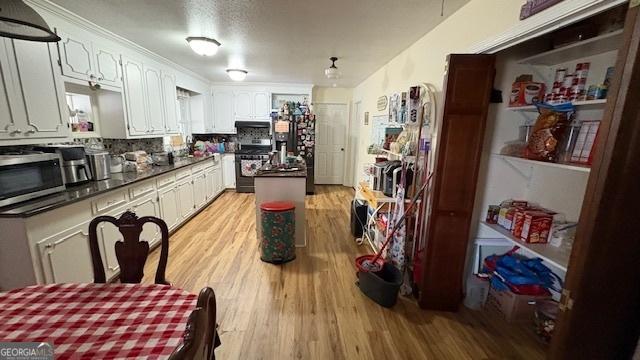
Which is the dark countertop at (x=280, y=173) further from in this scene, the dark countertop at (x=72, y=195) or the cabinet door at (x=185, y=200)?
the cabinet door at (x=185, y=200)

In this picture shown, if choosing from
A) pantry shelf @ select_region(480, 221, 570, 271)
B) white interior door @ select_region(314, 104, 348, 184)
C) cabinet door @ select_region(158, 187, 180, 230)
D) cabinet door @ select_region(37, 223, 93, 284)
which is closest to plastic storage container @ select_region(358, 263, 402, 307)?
pantry shelf @ select_region(480, 221, 570, 271)

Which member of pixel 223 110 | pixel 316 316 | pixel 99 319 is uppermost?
pixel 223 110

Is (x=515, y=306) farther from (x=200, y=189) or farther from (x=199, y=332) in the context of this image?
(x=200, y=189)

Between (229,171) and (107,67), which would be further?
(229,171)

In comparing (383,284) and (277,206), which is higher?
(277,206)

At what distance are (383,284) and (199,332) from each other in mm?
1818

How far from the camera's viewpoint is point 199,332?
56 cm

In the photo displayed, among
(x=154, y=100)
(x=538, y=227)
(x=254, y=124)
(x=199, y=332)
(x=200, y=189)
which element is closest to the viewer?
(x=199, y=332)

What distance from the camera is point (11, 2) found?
2.88ft

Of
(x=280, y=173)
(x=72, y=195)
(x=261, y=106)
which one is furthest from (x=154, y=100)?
(x=261, y=106)

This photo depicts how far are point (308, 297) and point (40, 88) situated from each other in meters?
2.78

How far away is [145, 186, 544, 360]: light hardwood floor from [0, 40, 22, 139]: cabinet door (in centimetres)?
158

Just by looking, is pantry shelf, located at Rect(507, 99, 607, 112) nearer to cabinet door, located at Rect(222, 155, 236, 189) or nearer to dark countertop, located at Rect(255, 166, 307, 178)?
dark countertop, located at Rect(255, 166, 307, 178)

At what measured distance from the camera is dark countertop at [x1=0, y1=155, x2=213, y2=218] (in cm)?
161
